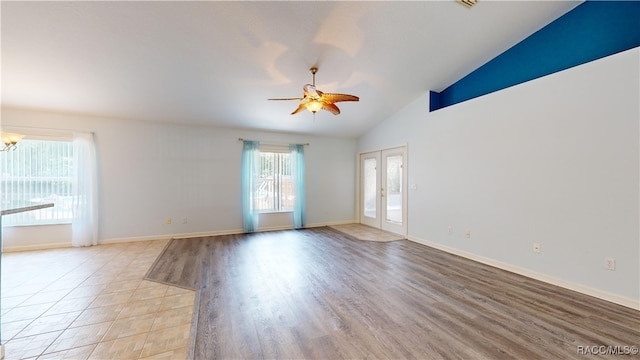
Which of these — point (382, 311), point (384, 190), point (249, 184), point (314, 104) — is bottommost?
point (382, 311)

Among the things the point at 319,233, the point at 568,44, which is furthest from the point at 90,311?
the point at 568,44

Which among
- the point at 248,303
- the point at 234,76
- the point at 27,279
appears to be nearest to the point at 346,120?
the point at 234,76

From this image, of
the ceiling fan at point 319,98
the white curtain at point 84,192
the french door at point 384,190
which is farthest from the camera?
the french door at point 384,190

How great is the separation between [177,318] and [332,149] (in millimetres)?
5287

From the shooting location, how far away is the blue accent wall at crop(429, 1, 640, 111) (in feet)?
9.22

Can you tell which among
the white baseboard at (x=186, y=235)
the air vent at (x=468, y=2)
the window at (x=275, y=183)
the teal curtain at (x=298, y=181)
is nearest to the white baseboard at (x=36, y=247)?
the white baseboard at (x=186, y=235)

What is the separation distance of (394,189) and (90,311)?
17.8ft

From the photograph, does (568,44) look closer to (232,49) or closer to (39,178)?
(232,49)

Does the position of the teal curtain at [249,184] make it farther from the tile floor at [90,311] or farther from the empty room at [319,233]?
the tile floor at [90,311]

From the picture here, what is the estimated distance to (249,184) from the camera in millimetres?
5793

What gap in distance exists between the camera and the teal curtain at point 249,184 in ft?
18.9

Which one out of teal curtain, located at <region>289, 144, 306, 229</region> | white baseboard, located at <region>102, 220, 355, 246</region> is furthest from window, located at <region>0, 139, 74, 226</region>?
teal curtain, located at <region>289, 144, 306, 229</region>

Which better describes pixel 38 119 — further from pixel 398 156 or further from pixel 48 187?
pixel 398 156

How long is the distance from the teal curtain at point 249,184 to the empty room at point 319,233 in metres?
0.05
